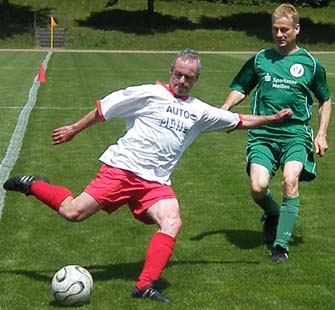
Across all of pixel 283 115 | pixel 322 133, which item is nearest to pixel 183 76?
pixel 283 115

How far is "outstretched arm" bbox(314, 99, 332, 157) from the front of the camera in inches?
269

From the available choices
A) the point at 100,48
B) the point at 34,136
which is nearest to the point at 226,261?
the point at 34,136

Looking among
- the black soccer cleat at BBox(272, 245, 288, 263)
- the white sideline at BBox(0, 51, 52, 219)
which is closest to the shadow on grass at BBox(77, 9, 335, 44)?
the white sideline at BBox(0, 51, 52, 219)

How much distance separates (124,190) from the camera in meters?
5.87

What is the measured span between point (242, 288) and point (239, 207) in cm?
282

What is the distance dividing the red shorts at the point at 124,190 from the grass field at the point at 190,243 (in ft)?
2.01

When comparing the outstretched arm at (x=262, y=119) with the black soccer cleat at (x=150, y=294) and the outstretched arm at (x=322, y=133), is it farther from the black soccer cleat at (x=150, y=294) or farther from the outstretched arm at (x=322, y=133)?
the black soccer cleat at (x=150, y=294)

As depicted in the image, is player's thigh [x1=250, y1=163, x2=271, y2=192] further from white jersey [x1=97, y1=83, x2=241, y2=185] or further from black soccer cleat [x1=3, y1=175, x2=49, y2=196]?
black soccer cleat [x1=3, y1=175, x2=49, y2=196]

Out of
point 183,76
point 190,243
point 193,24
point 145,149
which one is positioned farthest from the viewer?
point 193,24

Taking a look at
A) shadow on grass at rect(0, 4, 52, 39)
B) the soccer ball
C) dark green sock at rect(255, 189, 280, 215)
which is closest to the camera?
the soccer ball

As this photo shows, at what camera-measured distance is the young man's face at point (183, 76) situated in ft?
18.7

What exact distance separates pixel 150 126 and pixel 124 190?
48 centimetres

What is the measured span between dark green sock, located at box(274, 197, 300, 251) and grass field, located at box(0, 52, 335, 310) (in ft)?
0.62

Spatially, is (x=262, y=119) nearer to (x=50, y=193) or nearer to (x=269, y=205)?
(x=269, y=205)
